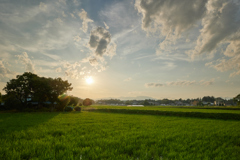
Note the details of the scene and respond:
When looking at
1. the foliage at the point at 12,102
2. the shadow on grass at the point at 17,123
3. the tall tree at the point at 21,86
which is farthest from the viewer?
the foliage at the point at 12,102

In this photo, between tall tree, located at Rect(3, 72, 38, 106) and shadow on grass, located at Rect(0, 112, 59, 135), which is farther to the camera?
tall tree, located at Rect(3, 72, 38, 106)

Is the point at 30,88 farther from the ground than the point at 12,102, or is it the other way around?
the point at 30,88

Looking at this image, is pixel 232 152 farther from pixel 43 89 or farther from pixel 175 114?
pixel 43 89

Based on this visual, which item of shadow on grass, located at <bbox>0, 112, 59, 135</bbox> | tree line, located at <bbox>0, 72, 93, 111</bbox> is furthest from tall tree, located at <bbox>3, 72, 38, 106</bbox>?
shadow on grass, located at <bbox>0, 112, 59, 135</bbox>

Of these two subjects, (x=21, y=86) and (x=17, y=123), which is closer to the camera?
(x=17, y=123)

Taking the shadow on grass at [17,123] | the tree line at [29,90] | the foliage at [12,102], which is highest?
the tree line at [29,90]

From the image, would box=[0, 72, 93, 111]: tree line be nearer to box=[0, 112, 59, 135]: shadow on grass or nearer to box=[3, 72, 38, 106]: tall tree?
box=[3, 72, 38, 106]: tall tree

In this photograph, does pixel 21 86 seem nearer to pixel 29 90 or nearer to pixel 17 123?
pixel 29 90

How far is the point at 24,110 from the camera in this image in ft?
120

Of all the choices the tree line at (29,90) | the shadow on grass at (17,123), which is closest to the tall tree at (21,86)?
the tree line at (29,90)

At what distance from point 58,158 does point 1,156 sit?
2.27 m

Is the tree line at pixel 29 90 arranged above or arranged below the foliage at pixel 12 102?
above

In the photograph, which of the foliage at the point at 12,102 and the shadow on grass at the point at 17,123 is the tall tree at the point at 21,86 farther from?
the shadow on grass at the point at 17,123

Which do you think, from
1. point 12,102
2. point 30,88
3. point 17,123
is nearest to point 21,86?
point 30,88
